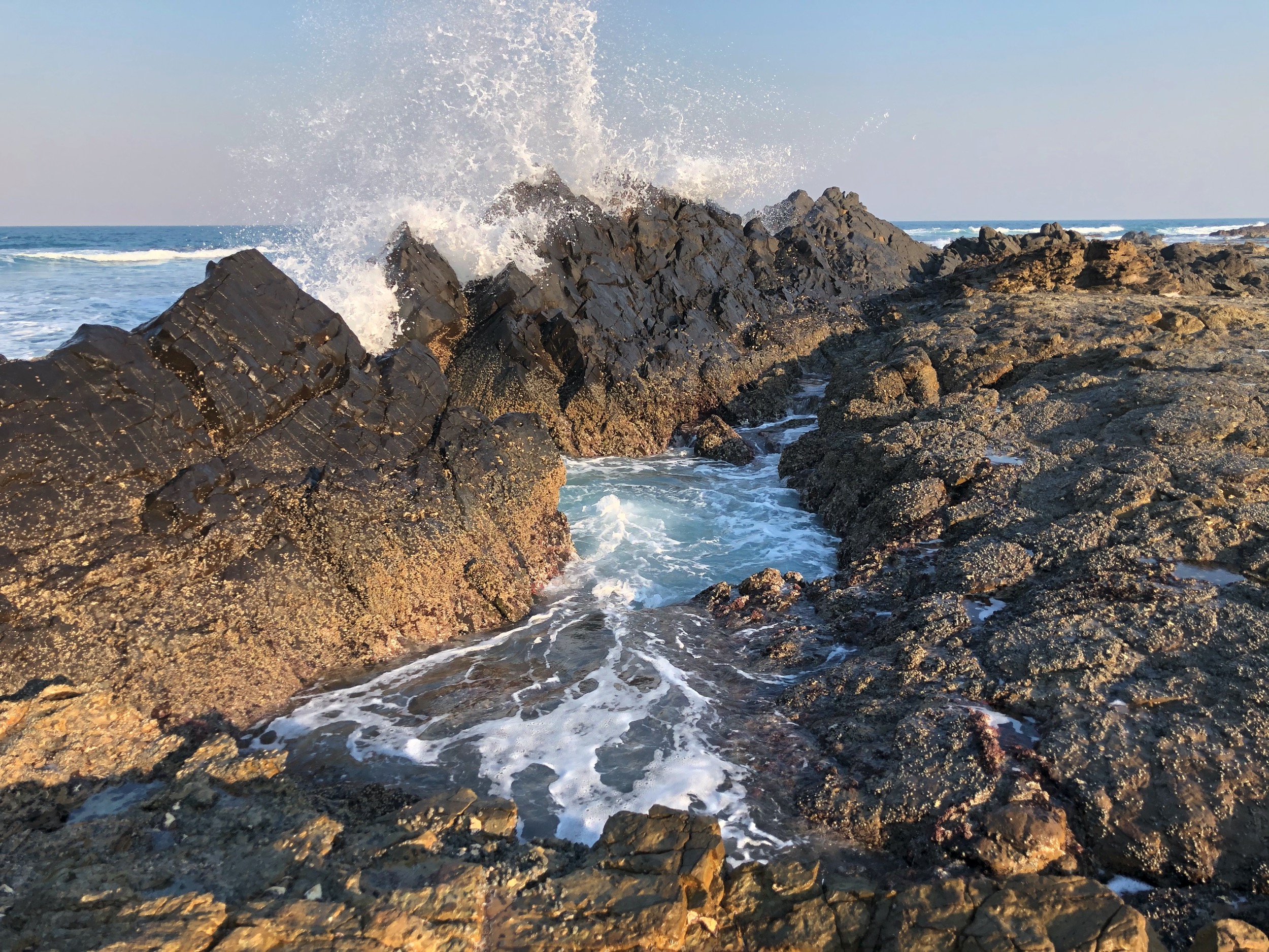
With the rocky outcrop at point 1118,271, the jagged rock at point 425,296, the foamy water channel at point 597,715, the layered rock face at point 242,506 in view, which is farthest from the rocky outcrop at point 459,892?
the rocky outcrop at point 1118,271

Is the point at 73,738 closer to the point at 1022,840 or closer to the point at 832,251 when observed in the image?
the point at 1022,840

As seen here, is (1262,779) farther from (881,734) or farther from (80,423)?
(80,423)

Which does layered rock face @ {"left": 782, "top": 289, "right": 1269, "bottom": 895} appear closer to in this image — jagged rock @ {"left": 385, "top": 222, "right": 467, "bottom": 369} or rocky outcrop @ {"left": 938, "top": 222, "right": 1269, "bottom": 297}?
rocky outcrop @ {"left": 938, "top": 222, "right": 1269, "bottom": 297}

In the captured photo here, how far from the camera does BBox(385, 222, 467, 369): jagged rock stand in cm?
1289

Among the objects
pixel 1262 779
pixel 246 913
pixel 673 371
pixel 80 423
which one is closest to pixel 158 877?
pixel 246 913

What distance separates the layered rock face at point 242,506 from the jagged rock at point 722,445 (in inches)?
211

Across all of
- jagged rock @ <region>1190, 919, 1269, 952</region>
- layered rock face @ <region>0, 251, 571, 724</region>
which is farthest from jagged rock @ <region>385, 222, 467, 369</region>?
jagged rock @ <region>1190, 919, 1269, 952</region>

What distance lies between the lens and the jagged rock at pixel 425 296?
12.9 m

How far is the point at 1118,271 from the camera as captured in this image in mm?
16625

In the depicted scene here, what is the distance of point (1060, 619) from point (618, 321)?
10367 millimetres

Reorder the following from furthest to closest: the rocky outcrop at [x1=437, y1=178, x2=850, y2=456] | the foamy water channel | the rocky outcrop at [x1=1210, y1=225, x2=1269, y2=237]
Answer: the rocky outcrop at [x1=1210, y1=225, x2=1269, y2=237], the rocky outcrop at [x1=437, y1=178, x2=850, y2=456], the foamy water channel

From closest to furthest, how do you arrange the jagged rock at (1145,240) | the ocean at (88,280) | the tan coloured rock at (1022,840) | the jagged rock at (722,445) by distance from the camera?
the tan coloured rock at (1022,840) → the jagged rock at (722,445) → the ocean at (88,280) → the jagged rock at (1145,240)

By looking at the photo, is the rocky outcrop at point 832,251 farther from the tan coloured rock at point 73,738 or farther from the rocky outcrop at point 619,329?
the tan coloured rock at point 73,738

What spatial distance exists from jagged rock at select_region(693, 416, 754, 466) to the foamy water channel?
395cm
